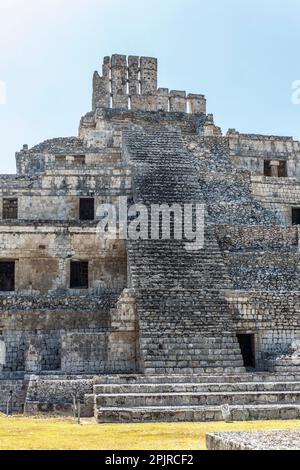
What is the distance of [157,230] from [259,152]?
10405mm

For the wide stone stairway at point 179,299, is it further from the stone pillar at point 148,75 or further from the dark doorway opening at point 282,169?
the stone pillar at point 148,75

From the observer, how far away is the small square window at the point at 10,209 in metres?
24.9

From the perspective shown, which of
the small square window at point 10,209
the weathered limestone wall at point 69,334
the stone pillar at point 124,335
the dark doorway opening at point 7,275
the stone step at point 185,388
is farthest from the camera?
the small square window at point 10,209

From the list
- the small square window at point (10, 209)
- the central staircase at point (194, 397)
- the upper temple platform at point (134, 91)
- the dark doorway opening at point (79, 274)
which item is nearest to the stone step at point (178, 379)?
the central staircase at point (194, 397)

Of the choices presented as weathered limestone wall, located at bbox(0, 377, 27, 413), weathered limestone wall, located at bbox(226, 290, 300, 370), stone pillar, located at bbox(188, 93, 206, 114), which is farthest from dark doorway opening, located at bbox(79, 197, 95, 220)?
stone pillar, located at bbox(188, 93, 206, 114)

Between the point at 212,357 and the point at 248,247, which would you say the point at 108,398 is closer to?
the point at 212,357

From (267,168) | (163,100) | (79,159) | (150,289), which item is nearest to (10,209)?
(79,159)

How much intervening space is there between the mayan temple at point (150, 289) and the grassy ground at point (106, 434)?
0.87m

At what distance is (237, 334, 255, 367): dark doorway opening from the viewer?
20.8 meters

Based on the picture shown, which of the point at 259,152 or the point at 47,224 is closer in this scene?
the point at 47,224

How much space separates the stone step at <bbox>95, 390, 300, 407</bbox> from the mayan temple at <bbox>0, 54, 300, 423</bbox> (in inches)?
0.9

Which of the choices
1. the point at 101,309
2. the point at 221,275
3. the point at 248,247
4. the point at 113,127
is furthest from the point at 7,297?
the point at 113,127

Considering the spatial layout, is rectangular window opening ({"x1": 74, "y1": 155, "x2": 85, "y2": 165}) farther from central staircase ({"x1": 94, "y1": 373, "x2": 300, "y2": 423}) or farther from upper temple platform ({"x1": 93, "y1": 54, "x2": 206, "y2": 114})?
central staircase ({"x1": 94, "y1": 373, "x2": 300, "y2": 423})
